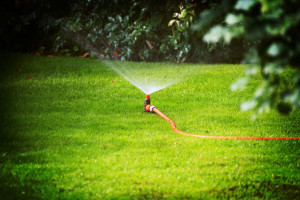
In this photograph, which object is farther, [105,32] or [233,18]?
[105,32]

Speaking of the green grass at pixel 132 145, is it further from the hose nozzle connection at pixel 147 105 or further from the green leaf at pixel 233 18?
the green leaf at pixel 233 18

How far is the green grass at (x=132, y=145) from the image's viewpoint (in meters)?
2.87

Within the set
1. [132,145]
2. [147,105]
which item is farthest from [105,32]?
[132,145]

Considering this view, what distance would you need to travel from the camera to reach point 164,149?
11.9ft

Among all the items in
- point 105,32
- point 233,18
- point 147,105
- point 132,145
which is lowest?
point 132,145

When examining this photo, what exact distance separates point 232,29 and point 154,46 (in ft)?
20.6

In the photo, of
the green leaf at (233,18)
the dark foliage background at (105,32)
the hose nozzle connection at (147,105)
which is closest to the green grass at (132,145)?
the hose nozzle connection at (147,105)

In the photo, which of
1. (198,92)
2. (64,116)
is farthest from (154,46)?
(64,116)

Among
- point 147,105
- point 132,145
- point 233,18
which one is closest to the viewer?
point 233,18

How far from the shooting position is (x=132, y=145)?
12.2ft

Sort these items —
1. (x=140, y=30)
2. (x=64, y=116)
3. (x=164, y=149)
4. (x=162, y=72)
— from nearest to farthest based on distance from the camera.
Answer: (x=164, y=149) → (x=64, y=116) → (x=162, y=72) → (x=140, y=30)

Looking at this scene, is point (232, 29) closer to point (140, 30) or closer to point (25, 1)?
point (140, 30)

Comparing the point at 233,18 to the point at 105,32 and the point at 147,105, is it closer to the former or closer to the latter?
the point at 147,105

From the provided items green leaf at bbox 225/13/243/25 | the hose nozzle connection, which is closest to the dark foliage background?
the hose nozzle connection
